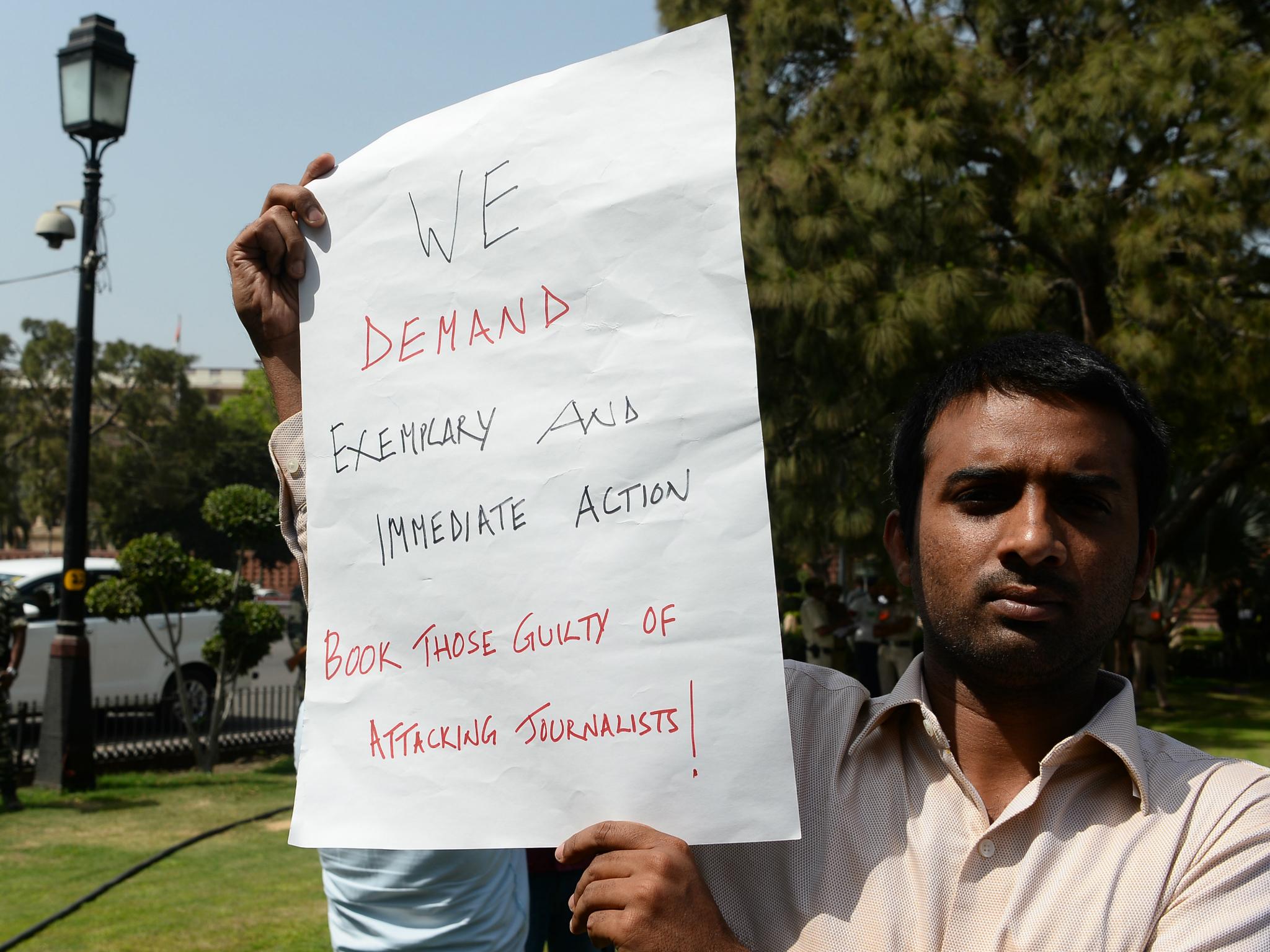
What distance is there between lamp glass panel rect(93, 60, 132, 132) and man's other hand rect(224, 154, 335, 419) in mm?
8114

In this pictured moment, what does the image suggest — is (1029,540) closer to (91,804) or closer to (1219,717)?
(91,804)

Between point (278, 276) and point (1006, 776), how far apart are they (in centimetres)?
129

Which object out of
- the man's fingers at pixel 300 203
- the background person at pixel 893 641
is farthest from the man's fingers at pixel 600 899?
the background person at pixel 893 641

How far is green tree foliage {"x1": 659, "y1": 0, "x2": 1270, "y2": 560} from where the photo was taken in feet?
33.1

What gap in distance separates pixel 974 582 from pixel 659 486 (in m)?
0.42

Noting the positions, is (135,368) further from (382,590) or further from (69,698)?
(382,590)

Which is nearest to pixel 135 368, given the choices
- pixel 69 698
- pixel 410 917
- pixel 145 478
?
pixel 145 478

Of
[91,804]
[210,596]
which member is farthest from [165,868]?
[210,596]

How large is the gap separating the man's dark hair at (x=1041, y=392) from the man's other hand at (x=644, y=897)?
1.93 ft

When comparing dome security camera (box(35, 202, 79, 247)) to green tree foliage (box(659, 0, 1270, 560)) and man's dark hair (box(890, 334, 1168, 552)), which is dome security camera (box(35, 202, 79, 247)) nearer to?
green tree foliage (box(659, 0, 1270, 560))

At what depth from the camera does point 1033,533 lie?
1462 millimetres

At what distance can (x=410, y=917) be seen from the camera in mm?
2031

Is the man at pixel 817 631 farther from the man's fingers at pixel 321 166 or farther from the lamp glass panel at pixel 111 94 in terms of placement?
the man's fingers at pixel 321 166

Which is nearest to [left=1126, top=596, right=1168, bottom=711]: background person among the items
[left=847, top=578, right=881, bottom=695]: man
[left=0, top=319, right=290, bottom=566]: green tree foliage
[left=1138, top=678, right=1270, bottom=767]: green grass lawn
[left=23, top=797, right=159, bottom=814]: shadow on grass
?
[left=1138, top=678, right=1270, bottom=767]: green grass lawn
